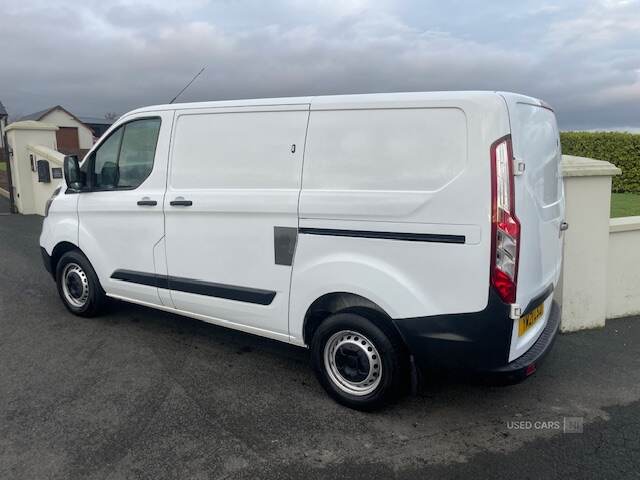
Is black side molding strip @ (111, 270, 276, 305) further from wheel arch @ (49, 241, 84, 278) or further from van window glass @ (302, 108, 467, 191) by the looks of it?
van window glass @ (302, 108, 467, 191)

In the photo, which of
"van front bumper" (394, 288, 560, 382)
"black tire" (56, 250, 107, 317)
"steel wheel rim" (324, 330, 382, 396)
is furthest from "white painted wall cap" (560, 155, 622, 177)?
"black tire" (56, 250, 107, 317)

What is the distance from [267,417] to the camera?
326 cm

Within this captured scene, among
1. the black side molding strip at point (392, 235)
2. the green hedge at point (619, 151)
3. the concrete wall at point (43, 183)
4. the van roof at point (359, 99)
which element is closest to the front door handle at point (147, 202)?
the van roof at point (359, 99)

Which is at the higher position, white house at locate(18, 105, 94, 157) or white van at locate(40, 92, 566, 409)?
white house at locate(18, 105, 94, 157)

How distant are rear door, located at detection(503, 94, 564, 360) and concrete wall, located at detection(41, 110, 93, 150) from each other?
169 ft

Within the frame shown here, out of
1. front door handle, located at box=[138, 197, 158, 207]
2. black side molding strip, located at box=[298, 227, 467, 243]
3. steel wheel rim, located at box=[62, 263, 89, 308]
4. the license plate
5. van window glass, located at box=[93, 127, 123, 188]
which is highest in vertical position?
van window glass, located at box=[93, 127, 123, 188]

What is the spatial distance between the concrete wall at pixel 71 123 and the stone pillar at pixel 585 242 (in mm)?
50956

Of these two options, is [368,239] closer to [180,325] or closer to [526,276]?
[526,276]

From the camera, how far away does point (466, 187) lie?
2736mm

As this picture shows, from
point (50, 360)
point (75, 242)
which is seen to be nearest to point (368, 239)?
point (50, 360)

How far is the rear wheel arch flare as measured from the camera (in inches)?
124

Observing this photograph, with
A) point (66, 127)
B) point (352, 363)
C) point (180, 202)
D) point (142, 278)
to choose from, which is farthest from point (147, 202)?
point (66, 127)

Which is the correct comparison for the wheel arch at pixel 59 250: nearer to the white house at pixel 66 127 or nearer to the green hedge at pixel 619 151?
the green hedge at pixel 619 151

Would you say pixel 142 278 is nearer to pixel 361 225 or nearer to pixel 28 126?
pixel 361 225
